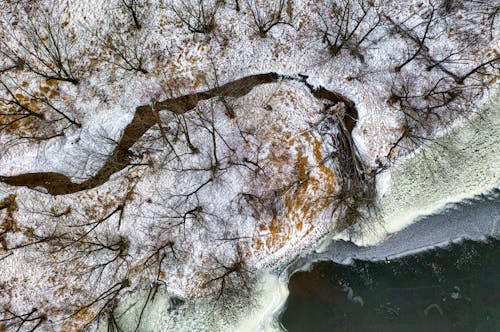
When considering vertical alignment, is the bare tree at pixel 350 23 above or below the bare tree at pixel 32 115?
below

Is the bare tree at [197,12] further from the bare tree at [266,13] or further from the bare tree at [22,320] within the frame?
the bare tree at [22,320]

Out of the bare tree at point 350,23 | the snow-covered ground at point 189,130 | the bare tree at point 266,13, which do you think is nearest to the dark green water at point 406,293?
the snow-covered ground at point 189,130

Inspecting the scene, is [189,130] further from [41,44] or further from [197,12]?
[41,44]

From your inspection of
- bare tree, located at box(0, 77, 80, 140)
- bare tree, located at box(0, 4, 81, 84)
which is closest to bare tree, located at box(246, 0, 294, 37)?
bare tree, located at box(0, 4, 81, 84)

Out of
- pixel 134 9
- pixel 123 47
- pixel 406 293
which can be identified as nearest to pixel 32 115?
pixel 123 47

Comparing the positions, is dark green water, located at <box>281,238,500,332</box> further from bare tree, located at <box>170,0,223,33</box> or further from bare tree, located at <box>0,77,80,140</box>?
bare tree, located at <box>0,77,80,140</box>

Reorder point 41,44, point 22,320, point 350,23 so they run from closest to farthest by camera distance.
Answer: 1. point 22,320
2. point 41,44
3. point 350,23

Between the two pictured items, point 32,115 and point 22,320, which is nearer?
point 22,320
